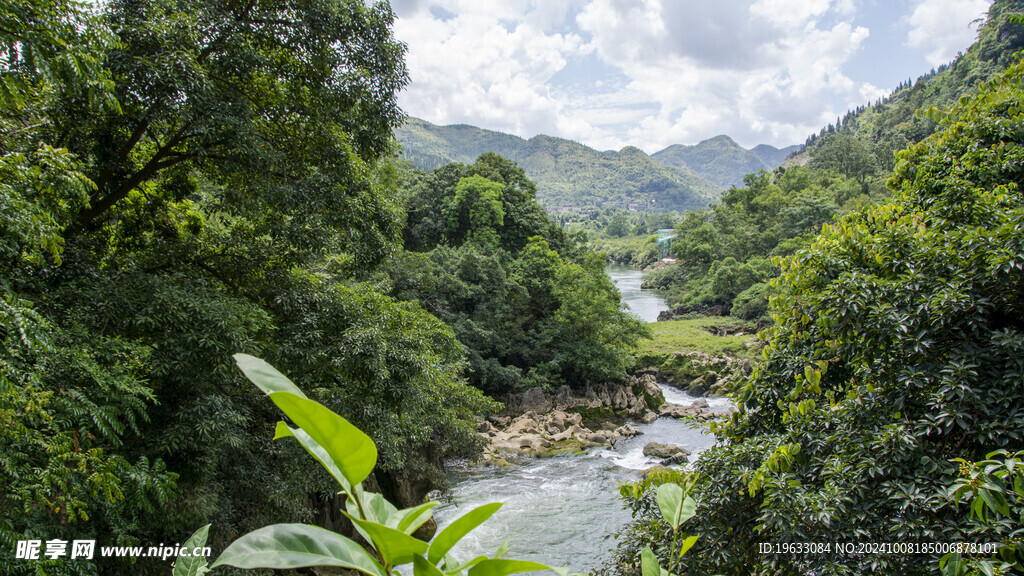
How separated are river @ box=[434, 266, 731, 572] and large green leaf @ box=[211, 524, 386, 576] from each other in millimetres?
8719

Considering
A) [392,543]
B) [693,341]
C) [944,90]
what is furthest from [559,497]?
[944,90]

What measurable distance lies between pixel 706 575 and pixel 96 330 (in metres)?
5.61

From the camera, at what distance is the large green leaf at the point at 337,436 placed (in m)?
0.50

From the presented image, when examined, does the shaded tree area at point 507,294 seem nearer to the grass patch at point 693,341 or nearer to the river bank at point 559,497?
the grass patch at point 693,341

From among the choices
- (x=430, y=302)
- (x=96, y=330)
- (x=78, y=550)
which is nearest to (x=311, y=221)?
(x=96, y=330)

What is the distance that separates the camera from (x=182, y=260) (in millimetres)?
6848

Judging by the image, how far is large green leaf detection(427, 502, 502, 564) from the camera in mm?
645

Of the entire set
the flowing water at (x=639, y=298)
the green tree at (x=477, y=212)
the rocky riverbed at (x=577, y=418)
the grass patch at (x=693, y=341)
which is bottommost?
the rocky riverbed at (x=577, y=418)

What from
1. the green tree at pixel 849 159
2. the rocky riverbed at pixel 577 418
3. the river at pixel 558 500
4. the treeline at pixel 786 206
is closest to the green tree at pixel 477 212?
the rocky riverbed at pixel 577 418

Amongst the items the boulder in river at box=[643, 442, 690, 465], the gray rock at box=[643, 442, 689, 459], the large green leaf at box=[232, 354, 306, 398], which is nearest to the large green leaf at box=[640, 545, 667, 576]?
the large green leaf at box=[232, 354, 306, 398]

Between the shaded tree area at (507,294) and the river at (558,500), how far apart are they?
3.75 metres

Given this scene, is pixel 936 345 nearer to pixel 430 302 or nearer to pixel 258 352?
pixel 258 352

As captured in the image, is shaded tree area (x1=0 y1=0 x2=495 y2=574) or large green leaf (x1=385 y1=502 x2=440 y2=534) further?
shaded tree area (x1=0 y1=0 x2=495 y2=574)

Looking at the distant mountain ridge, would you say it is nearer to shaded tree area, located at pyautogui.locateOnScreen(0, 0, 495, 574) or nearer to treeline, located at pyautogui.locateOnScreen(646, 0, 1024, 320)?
treeline, located at pyautogui.locateOnScreen(646, 0, 1024, 320)
